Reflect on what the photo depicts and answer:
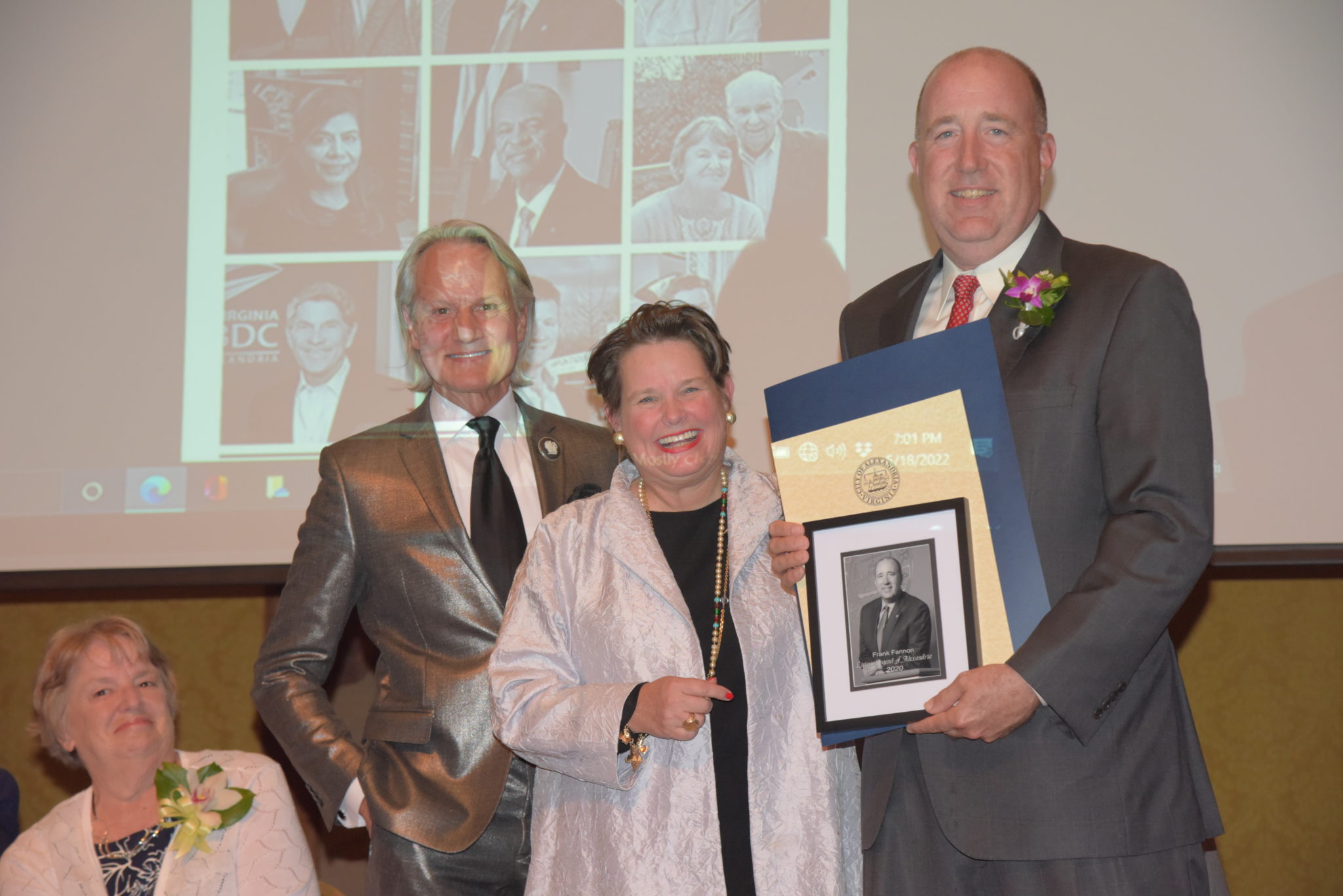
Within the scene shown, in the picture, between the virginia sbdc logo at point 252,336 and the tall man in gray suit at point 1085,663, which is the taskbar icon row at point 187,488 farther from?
the tall man in gray suit at point 1085,663

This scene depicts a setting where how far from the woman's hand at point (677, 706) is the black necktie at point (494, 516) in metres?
0.62

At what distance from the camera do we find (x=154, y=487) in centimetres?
337

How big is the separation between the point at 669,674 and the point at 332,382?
1649 mm

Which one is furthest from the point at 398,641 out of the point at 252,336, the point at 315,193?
the point at 315,193

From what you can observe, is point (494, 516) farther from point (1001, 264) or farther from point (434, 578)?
point (1001, 264)

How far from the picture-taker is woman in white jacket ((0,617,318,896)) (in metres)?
2.70

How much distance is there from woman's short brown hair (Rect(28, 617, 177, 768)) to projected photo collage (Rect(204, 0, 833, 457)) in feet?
1.91

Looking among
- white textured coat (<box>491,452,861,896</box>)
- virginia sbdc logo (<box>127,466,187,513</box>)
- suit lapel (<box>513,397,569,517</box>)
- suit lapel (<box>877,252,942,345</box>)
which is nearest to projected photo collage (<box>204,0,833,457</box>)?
virginia sbdc logo (<box>127,466,187,513</box>)

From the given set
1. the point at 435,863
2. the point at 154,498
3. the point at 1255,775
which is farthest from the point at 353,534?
the point at 1255,775

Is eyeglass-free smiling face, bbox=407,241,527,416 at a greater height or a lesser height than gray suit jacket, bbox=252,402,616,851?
greater

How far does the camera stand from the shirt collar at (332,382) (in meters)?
3.34

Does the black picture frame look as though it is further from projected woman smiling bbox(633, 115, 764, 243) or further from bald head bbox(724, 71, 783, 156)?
bald head bbox(724, 71, 783, 156)

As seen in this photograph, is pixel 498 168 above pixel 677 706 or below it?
above

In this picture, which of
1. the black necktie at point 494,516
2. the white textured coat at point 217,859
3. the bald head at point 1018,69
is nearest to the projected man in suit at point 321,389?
the black necktie at point 494,516
